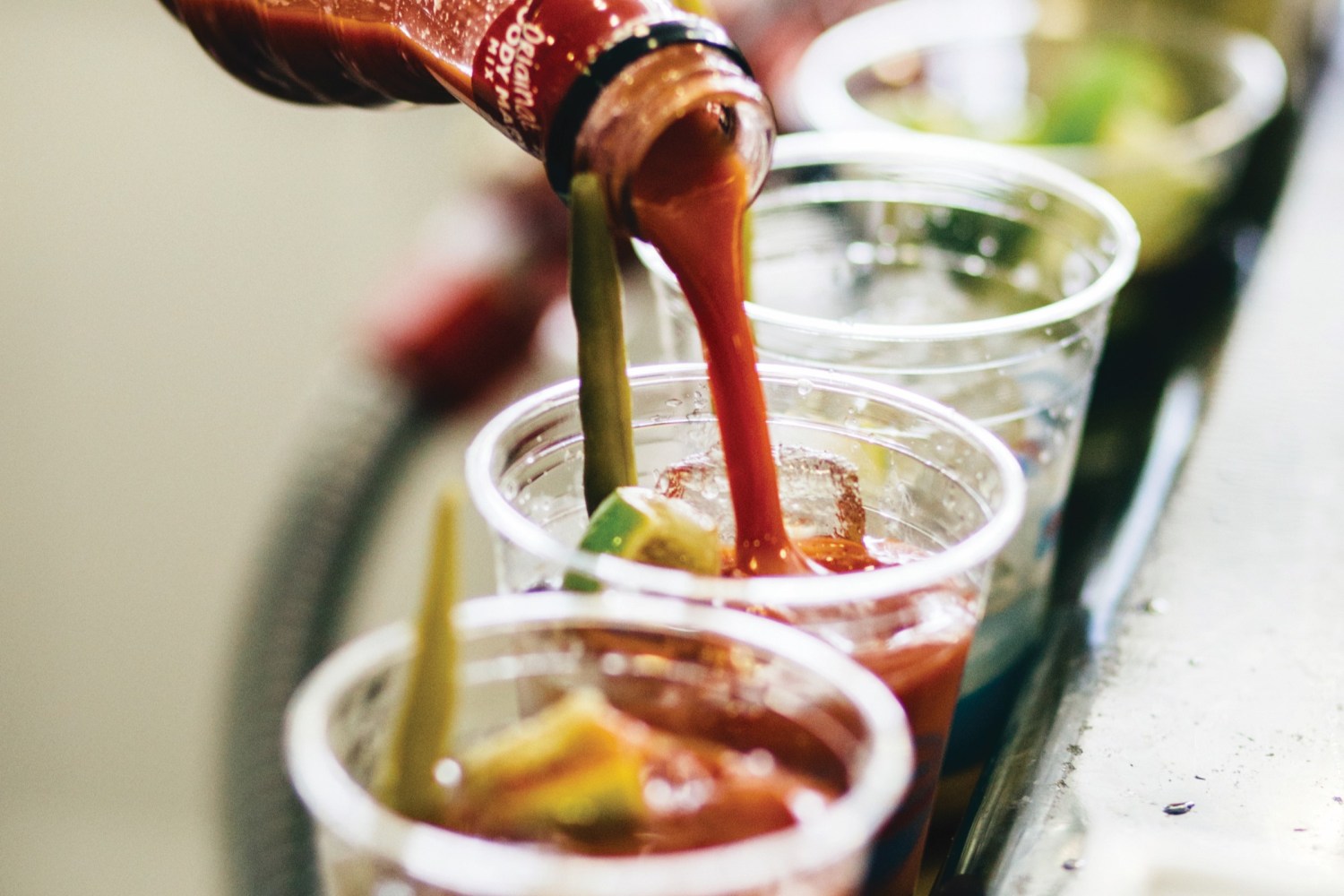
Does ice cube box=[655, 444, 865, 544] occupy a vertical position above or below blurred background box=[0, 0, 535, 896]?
above

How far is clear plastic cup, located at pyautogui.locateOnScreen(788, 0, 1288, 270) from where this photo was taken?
0.90m

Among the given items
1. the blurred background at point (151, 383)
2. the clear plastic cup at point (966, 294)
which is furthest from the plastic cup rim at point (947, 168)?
the blurred background at point (151, 383)

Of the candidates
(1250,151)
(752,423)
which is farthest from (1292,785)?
(1250,151)

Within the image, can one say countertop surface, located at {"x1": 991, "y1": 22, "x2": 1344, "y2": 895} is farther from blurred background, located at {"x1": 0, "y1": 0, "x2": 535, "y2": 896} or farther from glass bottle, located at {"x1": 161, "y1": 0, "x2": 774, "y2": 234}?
blurred background, located at {"x1": 0, "y1": 0, "x2": 535, "y2": 896}

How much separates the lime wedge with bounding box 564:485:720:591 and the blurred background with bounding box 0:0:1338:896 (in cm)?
153

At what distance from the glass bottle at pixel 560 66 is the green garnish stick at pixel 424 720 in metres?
0.16

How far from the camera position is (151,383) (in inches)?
82.9

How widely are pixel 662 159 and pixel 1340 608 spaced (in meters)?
0.39

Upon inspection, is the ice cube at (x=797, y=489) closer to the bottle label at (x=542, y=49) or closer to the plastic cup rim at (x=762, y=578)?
the plastic cup rim at (x=762, y=578)

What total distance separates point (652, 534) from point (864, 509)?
0.14 meters

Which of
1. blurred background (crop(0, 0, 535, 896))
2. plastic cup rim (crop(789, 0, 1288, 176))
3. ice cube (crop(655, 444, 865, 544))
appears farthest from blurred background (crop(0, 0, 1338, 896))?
ice cube (crop(655, 444, 865, 544))

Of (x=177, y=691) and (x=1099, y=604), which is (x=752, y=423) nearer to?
(x=1099, y=604)

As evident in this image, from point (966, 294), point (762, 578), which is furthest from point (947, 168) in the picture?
point (762, 578)

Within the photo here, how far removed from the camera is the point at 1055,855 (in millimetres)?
449
